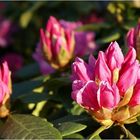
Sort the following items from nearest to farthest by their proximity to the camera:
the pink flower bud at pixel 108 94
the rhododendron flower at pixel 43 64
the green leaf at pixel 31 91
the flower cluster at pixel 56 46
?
the pink flower bud at pixel 108 94 → the green leaf at pixel 31 91 → the flower cluster at pixel 56 46 → the rhododendron flower at pixel 43 64

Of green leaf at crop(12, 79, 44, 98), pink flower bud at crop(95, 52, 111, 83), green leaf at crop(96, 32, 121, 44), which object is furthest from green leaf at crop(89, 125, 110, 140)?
green leaf at crop(96, 32, 121, 44)

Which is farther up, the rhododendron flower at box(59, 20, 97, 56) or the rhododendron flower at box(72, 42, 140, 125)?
the rhododendron flower at box(72, 42, 140, 125)

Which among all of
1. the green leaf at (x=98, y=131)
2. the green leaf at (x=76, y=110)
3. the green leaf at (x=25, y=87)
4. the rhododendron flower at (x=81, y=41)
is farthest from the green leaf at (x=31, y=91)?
the green leaf at (x=98, y=131)

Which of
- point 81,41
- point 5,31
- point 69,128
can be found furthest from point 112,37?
point 5,31

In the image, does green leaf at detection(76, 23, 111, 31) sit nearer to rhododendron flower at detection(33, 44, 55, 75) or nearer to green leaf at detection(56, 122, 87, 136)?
rhododendron flower at detection(33, 44, 55, 75)

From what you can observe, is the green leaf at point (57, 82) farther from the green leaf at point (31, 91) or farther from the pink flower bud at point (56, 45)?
the pink flower bud at point (56, 45)

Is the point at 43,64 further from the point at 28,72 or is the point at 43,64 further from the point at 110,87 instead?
the point at 110,87

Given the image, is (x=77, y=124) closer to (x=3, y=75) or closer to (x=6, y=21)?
(x=3, y=75)
